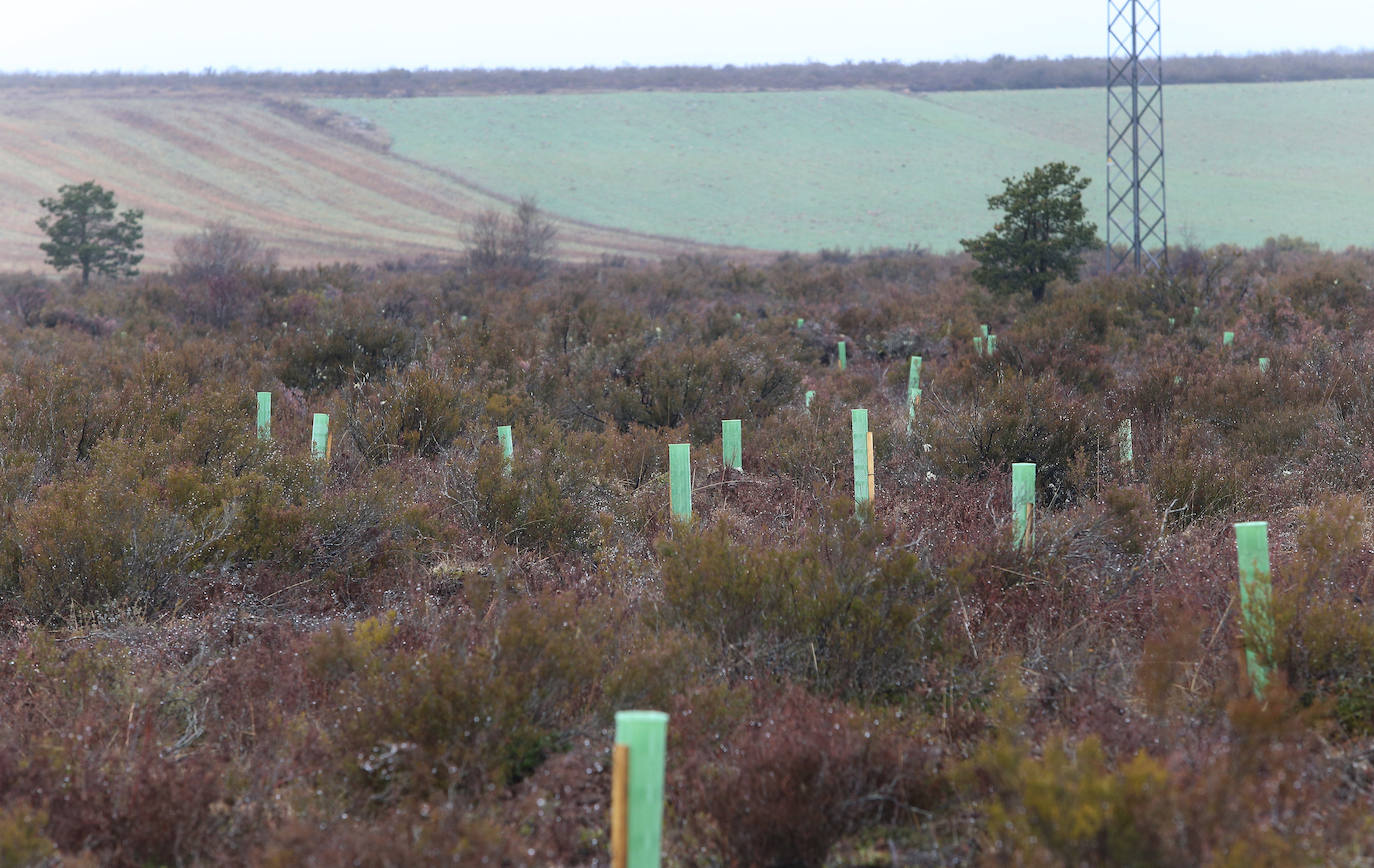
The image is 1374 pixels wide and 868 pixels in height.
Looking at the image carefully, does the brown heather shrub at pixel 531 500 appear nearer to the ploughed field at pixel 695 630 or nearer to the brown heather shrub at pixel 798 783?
the ploughed field at pixel 695 630

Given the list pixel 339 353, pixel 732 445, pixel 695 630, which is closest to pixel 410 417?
pixel 732 445

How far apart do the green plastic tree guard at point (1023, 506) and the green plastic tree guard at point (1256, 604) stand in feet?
4.40

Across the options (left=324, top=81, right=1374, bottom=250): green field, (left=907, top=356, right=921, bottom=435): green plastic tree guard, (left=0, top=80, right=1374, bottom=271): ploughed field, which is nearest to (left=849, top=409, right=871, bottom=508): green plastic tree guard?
(left=907, top=356, right=921, bottom=435): green plastic tree guard

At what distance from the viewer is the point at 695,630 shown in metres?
4.48

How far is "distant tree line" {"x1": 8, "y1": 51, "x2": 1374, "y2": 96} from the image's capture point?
83.2m

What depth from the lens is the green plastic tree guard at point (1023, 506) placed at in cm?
532

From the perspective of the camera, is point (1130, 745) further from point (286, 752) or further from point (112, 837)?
point (112, 837)

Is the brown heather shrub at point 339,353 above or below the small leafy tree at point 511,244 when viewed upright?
below

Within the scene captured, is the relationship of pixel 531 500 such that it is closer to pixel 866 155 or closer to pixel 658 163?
pixel 658 163

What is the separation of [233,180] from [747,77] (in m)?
42.2

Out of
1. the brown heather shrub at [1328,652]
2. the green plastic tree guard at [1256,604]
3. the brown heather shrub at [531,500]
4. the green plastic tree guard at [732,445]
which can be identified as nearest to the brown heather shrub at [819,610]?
the green plastic tree guard at [1256,604]

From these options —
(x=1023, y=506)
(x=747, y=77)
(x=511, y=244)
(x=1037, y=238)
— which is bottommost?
(x=1023, y=506)

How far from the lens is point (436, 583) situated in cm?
572

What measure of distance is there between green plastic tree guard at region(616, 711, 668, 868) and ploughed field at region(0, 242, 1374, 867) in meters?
0.36
